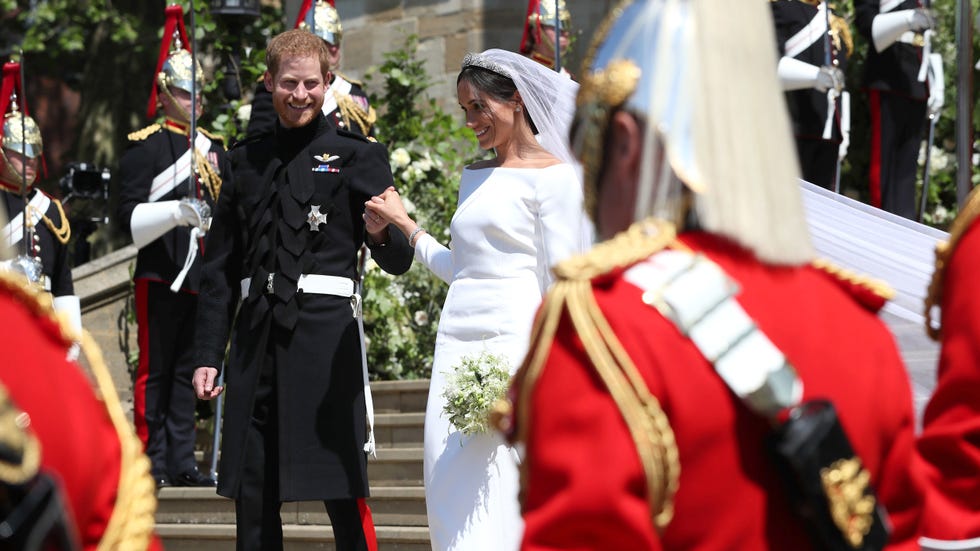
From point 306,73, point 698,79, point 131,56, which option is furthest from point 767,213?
point 131,56

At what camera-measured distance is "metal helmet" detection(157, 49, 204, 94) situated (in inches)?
384

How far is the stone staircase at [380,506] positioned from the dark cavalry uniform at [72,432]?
5.07 meters

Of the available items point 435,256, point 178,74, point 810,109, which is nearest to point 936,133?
point 810,109

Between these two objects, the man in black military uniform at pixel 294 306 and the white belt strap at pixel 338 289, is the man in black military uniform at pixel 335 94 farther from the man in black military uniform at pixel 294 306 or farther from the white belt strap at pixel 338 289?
the white belt strap at pixel 338 289

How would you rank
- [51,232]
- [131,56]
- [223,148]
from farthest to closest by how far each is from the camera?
[131,56], [223,148], [51,232]

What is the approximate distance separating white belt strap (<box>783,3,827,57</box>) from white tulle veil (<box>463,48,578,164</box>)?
4.01 meters

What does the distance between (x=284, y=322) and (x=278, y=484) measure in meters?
0.57

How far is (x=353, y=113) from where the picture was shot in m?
9.40

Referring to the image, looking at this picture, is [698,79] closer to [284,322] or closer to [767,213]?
[767,213]

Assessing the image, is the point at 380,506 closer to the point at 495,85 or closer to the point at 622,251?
the point at 495,85

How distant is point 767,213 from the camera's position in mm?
2545

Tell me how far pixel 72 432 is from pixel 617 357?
2.60ft

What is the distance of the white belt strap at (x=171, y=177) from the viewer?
31.6 feet

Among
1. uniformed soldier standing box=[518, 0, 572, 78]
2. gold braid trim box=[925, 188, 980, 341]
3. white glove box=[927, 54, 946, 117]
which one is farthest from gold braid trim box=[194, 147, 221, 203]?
gold braid trim box=[925, 188, 980, 341]
